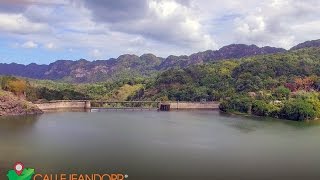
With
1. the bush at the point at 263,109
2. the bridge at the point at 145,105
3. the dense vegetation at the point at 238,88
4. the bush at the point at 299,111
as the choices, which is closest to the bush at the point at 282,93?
the dense vegetation at the point at 238,88

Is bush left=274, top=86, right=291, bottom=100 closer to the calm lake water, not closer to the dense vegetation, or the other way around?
the dense vegetation

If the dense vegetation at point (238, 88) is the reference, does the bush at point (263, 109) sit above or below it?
below

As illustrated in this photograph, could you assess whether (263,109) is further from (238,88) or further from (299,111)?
(238,88)

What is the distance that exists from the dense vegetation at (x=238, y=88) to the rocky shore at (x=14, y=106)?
6.04m

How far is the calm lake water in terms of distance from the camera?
30.5 m

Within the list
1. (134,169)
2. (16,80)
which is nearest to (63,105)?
(16,80)

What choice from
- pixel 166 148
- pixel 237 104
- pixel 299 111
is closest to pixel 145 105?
pixel 237 104

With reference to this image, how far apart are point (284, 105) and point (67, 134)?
33959mm

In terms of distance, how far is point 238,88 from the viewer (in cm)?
8962

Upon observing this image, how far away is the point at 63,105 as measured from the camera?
81938 millimetres

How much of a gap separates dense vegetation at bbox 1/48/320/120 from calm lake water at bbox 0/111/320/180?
1104cm

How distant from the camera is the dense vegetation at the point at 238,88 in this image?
70.6 meters

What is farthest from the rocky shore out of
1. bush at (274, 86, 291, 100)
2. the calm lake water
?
bush at (274, 86, 291, 100)

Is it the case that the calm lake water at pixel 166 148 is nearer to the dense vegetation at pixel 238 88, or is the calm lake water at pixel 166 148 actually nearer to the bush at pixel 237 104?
the dense vegetation at pixel 238 88
